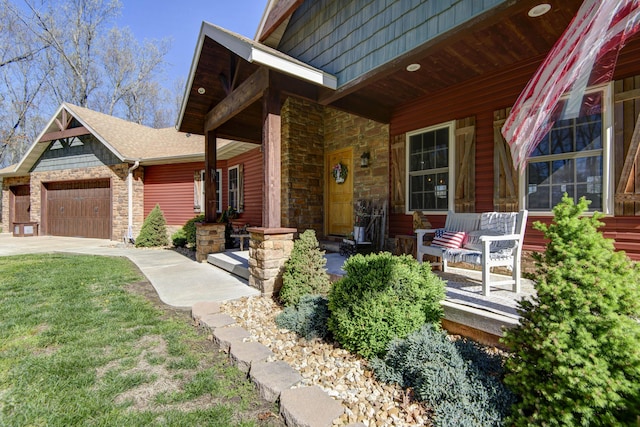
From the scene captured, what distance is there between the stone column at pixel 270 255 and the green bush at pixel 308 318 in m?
0.71

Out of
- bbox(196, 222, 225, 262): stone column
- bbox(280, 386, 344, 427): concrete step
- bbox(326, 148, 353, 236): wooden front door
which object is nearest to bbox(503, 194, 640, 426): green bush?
bbox(280, 386, 344, 427): concrete step

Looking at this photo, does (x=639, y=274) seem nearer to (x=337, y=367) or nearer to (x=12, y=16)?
(x=337, y=367)

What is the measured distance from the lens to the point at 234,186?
376 inches

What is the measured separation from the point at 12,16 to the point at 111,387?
19753 mm

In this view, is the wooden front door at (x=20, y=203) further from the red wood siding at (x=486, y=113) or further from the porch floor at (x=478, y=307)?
the red wood siding at (x=486, y=113)

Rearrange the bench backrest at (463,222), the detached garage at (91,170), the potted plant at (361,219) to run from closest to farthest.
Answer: the bench backrest at (463,222)
the potted plant at (361,219)
the detached garage at (91,170)

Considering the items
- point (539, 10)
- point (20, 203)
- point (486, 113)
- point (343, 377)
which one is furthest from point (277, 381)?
point (20, 203)

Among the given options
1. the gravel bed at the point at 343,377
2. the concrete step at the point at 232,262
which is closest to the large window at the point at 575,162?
the gravel bed at the point at 343,377

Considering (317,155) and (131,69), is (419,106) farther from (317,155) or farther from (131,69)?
(131,69)

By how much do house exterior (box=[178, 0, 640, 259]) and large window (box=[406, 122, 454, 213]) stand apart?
2cm

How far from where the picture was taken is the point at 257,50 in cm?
333

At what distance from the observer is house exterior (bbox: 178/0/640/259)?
298 centimetres

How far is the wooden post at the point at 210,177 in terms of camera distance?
5.91m

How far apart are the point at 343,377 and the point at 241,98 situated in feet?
13.2
